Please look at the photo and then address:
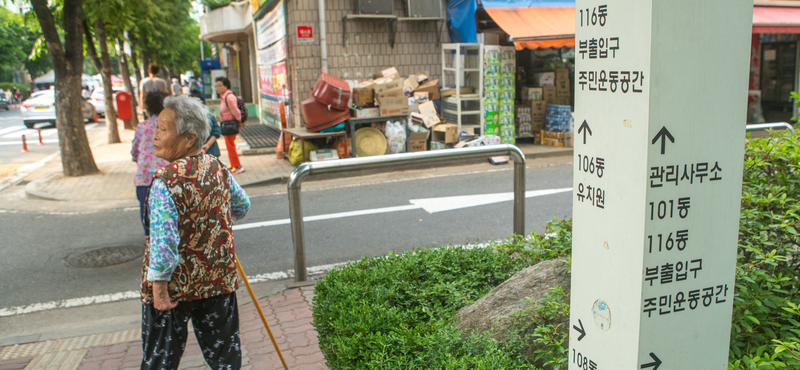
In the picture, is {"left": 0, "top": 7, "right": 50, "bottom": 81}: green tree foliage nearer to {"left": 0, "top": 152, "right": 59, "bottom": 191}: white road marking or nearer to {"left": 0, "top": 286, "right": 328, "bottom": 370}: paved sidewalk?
{"left": 0, "top": 152, "right": 59, "bottom": 191}: white road marking

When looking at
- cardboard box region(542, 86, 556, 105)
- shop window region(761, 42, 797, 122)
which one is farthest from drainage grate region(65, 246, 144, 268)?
shop window region(761, 42, 797, 122)

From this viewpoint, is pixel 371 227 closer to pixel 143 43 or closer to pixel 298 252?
pixel 298 252

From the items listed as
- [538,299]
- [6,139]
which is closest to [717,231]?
[538,299]

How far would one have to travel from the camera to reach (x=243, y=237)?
6.75 m

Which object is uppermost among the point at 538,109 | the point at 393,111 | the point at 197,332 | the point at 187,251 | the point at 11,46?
the point at 11,46

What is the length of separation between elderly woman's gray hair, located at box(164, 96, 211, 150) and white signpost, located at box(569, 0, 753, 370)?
2.00 m

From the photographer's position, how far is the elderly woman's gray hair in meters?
2.86

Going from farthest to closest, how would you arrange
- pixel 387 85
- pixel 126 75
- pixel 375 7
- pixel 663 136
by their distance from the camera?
pixel 126 75, pixel 375 7, pixel 387 85, pixel 663 136

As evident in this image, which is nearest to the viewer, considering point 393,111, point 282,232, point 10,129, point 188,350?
point 188,350

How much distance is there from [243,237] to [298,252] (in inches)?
83.5

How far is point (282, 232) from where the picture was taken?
6945 millimetres

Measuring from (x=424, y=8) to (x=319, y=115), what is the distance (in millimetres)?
3838

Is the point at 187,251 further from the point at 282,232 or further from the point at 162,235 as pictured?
the point at 282,232

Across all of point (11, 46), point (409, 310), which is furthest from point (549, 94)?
point (11, 46)
